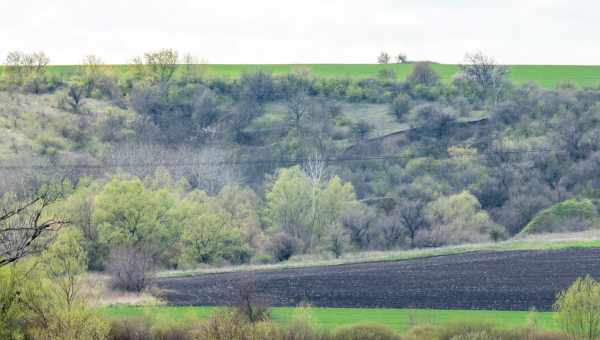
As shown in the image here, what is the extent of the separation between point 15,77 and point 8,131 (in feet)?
92.7

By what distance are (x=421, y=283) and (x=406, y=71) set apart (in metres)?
99.6

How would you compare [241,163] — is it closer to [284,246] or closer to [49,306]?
[284,246]

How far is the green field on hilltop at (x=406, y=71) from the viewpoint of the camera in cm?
14125

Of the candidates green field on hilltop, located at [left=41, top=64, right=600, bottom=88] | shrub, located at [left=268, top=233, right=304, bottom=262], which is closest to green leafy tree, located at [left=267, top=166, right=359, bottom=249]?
shrub, located at [left=268, top=233, right=304, bottom=262]

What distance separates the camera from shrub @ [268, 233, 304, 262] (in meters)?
75.6

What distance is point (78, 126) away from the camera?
372ft

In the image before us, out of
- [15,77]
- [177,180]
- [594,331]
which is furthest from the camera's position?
[15,77]

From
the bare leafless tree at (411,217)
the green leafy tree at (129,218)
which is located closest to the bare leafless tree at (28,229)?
the green leafy tree at (129,218)

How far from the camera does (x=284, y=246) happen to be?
251ft

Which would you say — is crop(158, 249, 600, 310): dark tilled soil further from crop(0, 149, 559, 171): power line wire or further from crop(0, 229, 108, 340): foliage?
crop(0, 149, 559, 171): power line wire

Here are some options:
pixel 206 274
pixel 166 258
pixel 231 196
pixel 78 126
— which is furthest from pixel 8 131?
pixel 206 274

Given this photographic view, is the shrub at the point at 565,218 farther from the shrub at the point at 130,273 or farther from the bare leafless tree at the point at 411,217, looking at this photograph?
the shrub at the point at 130,273

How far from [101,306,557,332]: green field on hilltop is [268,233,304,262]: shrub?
27422mm

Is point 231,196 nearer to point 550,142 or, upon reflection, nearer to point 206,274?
point 206,274
